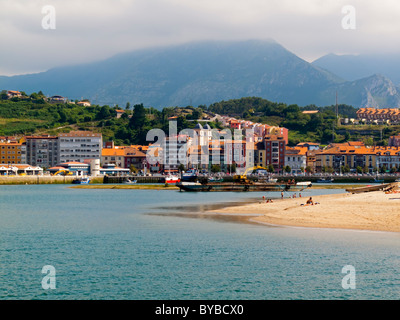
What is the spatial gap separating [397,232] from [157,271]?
19.1 m

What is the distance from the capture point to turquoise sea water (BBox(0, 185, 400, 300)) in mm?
24547

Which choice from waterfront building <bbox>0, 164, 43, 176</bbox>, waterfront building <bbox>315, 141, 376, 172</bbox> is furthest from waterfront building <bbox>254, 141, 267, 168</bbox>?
waterfront building <bbox>0, 164, 43, 176</bbox>

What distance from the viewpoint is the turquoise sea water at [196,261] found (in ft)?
80.5

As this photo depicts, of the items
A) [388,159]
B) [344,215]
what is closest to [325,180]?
[388,159]

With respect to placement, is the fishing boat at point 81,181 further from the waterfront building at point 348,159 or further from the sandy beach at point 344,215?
the sandy beach at point 344,215

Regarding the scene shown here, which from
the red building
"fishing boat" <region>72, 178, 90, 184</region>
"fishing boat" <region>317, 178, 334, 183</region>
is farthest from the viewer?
the red building

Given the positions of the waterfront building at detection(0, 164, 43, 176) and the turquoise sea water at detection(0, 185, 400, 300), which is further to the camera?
the waterfront building at detection(0, 164, 43, 176)

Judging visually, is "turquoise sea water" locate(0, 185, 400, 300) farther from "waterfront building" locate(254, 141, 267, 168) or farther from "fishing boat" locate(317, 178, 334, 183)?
"waterfront building" locate(254, 141, 267, 168)

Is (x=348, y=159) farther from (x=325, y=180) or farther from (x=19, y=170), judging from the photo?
(x=19, y=170)

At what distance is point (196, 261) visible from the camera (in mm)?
30797

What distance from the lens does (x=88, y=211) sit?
62906 millimetres

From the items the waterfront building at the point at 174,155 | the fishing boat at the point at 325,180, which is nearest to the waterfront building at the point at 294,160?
the fishing boat at the point at 325,180

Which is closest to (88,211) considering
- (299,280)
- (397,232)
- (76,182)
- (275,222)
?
(275,222)

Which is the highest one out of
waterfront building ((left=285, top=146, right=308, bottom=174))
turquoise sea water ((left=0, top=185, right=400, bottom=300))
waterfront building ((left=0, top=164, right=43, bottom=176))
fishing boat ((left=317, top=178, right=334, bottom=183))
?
waterfront building ((left=285, top=146, right=308, bottom=174))
